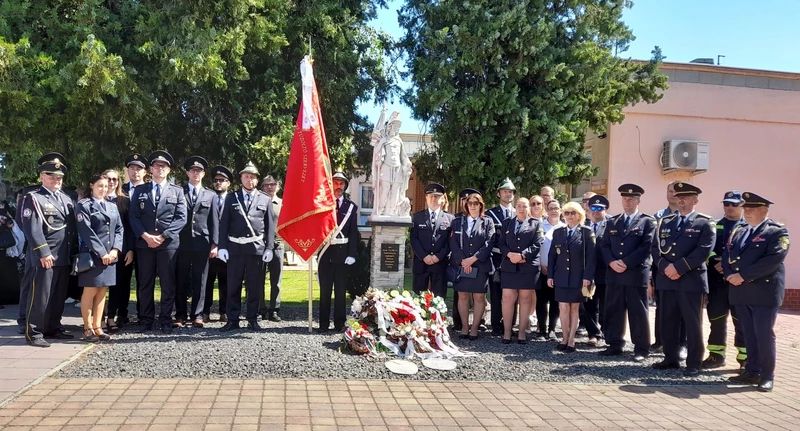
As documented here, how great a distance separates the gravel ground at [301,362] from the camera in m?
5.64

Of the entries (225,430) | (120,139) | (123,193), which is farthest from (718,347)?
(120,139)

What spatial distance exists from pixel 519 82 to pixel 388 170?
13.2ft

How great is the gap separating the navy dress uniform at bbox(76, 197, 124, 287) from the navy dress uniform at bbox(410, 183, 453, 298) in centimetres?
368

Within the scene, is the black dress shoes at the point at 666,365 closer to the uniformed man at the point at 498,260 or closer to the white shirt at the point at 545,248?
the white shirt at the point at 545,248

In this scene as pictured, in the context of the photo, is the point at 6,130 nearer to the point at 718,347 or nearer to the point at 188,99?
the point at 188,99

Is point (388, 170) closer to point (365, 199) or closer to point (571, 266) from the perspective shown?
point (571, 266)

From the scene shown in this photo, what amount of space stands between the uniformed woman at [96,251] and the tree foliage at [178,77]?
229cm

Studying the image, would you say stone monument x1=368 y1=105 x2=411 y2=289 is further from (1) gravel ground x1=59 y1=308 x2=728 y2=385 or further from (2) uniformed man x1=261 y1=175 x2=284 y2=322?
(1) gravel ground x1=59 y1=308 x2=728 y2=385

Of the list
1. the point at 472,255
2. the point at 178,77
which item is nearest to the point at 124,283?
the point at 178,77

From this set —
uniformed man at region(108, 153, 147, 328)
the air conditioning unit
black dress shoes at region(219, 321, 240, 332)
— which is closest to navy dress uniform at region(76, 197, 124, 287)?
uniformed man at region(108, 153, 147, 328)

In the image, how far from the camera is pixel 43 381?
5.17m

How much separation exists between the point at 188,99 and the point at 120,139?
1.40m

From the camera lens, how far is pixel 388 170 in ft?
28.3

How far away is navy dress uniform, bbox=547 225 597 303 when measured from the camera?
23.3 feet
